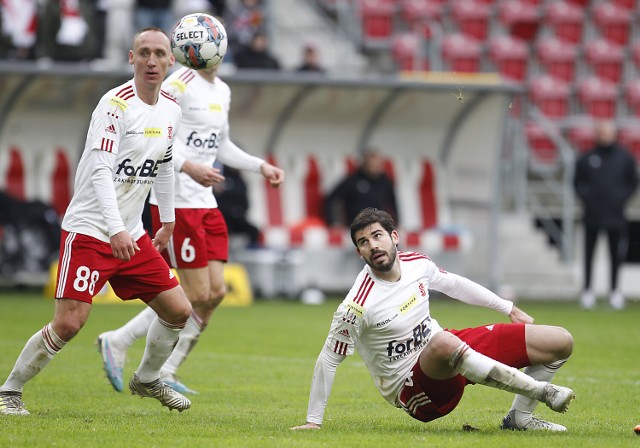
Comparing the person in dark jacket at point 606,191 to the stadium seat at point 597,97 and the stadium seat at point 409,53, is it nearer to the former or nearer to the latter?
→ the stadium seat at point 409,53

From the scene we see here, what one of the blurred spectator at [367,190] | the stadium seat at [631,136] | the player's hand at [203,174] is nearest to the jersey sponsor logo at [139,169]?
the player's hand at [203,174]

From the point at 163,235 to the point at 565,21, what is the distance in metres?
17.0

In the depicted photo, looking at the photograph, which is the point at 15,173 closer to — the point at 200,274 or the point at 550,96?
the point at 550,96

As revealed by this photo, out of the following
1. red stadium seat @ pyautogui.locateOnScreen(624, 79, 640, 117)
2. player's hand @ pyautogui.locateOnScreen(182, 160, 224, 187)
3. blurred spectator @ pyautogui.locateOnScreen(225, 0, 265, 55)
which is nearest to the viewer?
player's hand @ pyautogui.locateOnScreen(182, 160, 224, 187)

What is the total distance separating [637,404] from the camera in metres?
8.25

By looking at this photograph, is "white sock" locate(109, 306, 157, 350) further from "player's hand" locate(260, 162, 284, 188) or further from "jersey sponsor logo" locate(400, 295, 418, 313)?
"jersey sponsor logo" locate(400, 295, 418, 313)

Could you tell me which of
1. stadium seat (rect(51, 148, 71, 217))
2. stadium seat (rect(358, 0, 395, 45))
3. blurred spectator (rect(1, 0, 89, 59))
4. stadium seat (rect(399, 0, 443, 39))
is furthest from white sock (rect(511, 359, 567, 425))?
stadium seat (rect(358, 0, 395, 45))

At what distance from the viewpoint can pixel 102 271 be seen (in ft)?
23.4

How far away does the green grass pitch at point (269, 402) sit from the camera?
254 inches

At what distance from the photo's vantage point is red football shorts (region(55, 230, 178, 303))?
7.09 metres

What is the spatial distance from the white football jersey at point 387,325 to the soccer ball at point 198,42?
2.29 metres

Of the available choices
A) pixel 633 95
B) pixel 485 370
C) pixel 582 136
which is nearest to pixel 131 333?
pixel 485 370

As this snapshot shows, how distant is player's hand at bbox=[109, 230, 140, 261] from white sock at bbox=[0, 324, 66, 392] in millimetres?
658

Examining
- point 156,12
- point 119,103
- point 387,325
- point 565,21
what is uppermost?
point 565,21
